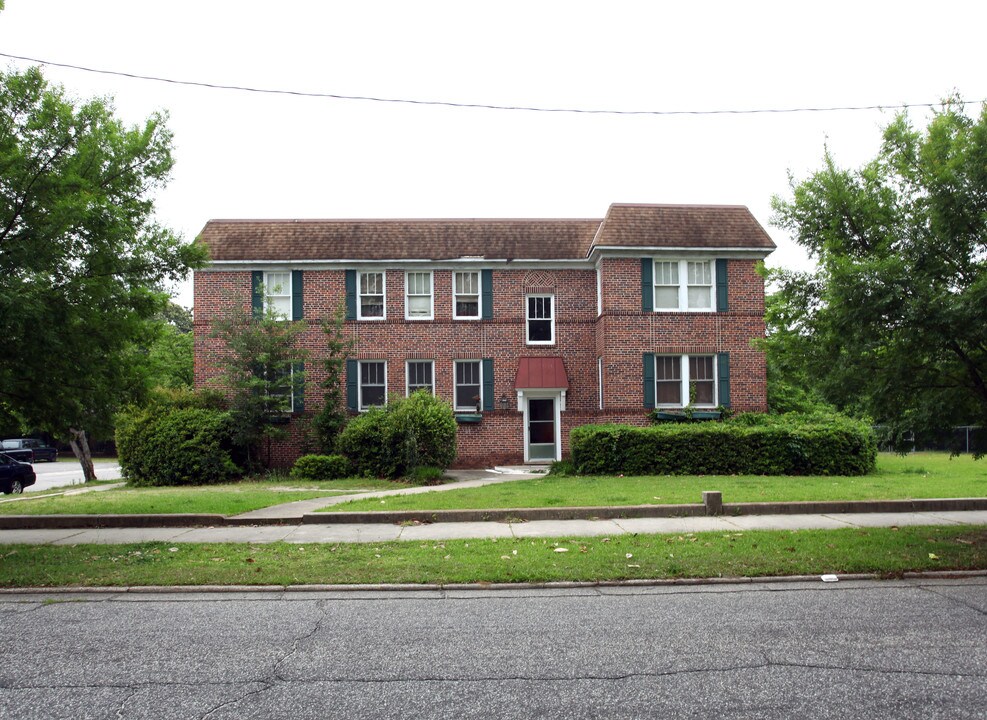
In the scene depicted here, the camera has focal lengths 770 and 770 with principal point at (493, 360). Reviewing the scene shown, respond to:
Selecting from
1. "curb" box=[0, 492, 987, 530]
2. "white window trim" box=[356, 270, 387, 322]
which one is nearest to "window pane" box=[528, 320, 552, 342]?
"white window trim" box=[356, 270, 387, 322]

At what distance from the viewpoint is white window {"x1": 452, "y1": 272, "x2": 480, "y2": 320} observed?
2380 cm

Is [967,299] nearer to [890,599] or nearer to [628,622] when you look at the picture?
[890,599]

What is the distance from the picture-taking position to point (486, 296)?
23688 mm

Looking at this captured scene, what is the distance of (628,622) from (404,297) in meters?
18.1

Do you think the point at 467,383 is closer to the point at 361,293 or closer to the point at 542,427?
the point at 542,427

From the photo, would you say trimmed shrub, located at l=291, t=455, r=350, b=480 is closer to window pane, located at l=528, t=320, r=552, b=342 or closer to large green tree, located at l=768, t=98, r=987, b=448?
window pane, located at l=528, t=320, r=552, b=342

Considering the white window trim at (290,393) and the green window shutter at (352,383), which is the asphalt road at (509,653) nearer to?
the white window trim at (290,393)

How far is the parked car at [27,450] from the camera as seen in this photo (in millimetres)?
42531

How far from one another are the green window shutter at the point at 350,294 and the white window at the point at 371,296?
227mm

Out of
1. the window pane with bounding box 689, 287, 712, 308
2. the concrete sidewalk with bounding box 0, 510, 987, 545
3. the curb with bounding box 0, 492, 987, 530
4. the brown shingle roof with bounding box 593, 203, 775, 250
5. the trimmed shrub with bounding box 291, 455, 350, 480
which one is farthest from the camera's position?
the window pane with bounding box 689, 287, 712, 308

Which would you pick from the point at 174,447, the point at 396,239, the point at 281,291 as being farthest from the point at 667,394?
the point at 174,447

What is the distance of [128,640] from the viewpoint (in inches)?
238

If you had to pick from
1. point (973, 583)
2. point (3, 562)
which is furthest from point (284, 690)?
point (973, 583)

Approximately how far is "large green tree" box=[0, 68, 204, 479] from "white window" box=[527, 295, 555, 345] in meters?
14.0
